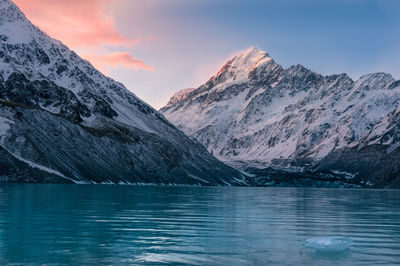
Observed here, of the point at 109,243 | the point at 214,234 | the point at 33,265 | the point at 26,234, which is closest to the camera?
the point at 33,265

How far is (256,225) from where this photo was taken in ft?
177

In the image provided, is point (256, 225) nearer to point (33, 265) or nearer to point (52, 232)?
point (52, 232)

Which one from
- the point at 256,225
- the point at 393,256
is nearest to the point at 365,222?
the point at 256,225

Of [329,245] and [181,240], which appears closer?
[329,245]

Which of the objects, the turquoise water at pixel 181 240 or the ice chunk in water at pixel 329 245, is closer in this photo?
the turquoise water at pixel 181 240

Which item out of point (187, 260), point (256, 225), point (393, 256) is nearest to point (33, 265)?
point (187, 260)

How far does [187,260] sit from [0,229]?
19886 mm

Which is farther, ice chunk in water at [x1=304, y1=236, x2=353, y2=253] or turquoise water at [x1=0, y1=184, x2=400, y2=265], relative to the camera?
ice chunk in water at [x1=304, y1=236, x2=353, y2=253]

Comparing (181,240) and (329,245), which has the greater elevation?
(329,245)

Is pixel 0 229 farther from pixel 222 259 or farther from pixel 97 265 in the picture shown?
pixel 222 259

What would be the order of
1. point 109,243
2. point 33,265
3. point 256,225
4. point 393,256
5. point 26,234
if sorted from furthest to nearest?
point 256,225
point 26,234
point 109,243
point 393,256
point 33,265

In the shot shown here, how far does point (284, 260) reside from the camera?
107 feet

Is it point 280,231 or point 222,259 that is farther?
point 280,231

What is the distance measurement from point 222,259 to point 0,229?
21335mm
